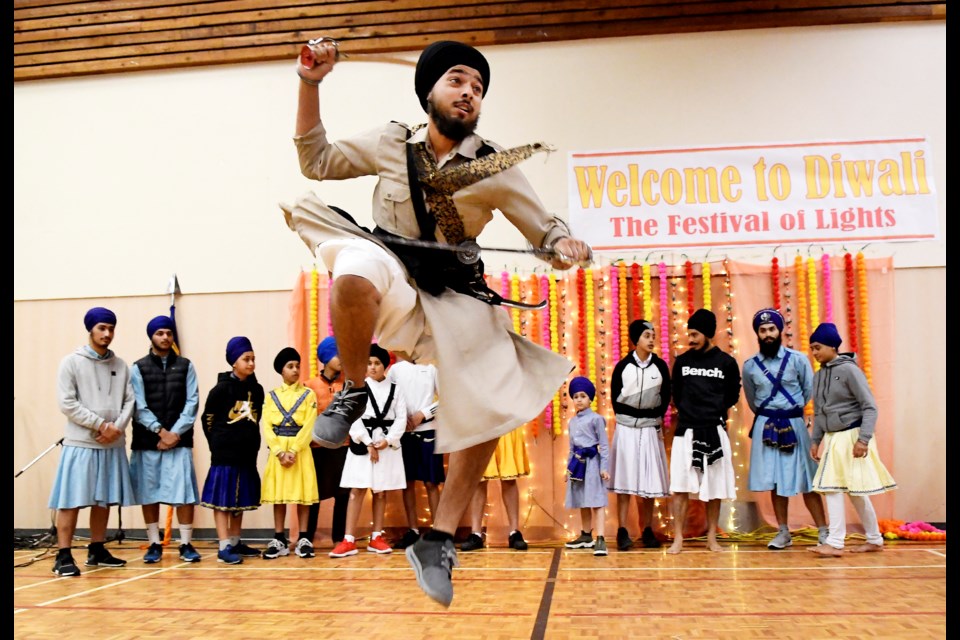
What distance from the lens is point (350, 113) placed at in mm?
7398

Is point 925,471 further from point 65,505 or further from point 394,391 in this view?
point 65,505

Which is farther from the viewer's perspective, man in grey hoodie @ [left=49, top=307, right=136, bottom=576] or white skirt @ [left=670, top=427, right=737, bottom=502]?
white skirt @ [left=670, top=427, right=737, bottom=502]

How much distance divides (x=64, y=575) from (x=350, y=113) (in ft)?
13.7

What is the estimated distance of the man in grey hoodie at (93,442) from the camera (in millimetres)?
5391

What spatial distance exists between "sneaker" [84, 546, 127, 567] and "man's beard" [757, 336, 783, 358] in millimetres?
4518

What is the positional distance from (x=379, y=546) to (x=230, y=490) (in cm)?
111

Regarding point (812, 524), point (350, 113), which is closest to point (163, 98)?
point (350, 113)

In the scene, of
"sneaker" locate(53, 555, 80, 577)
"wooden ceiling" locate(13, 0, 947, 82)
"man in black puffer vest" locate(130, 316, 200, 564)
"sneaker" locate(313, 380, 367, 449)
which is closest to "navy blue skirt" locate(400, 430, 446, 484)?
"man in black puffer vest" locate(130, 316, 200, 564)

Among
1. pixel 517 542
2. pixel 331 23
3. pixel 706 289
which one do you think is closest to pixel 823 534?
pixel 706 289

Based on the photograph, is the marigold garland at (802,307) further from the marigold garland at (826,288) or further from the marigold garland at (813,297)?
the marigold garland at (826,288)

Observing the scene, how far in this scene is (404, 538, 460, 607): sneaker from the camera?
2420mm

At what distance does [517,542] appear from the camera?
247 inches

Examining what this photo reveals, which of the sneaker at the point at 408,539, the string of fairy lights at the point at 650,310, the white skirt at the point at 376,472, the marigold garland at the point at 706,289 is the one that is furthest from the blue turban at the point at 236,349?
the marigold garland at the point at 706,289

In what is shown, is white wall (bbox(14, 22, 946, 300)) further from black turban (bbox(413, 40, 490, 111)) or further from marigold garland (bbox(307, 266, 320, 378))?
black turban (bbox(413, 40, 490, 111))
